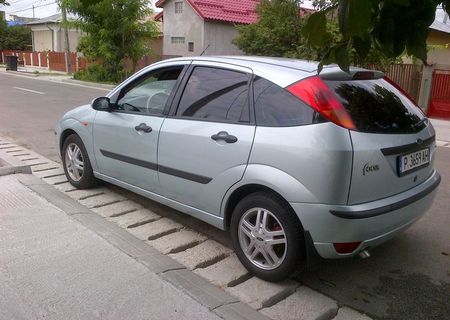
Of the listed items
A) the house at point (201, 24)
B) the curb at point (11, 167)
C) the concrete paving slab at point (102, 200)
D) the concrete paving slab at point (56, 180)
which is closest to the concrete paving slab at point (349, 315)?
the concrete paving slab at point (102, 200)

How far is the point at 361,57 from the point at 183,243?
2.75 meters

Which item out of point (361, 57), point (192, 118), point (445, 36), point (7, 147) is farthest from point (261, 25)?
point (361, 57)

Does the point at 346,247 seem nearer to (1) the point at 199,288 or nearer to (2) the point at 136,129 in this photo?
(1) the point at 199,288

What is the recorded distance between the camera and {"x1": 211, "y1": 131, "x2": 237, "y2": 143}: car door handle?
11.2 feet

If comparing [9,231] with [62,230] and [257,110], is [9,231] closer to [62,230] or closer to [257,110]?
[62,230]

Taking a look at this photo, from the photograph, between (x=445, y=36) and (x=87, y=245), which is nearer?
(x=87, y=245)

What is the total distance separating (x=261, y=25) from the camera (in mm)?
20375

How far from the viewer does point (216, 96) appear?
375cm

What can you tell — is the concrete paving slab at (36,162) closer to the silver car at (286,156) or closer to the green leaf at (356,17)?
the silver car at (286,156)

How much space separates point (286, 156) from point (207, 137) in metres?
0.77

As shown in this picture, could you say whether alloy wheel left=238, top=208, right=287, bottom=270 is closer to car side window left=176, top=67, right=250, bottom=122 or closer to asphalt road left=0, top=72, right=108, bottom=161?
car side window left=176, top=67, right=250, bottom=122

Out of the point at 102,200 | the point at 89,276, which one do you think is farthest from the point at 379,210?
the point at 102,200

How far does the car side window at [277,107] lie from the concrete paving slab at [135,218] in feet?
5.83

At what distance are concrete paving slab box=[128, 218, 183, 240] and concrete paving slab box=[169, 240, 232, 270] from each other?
413mm
